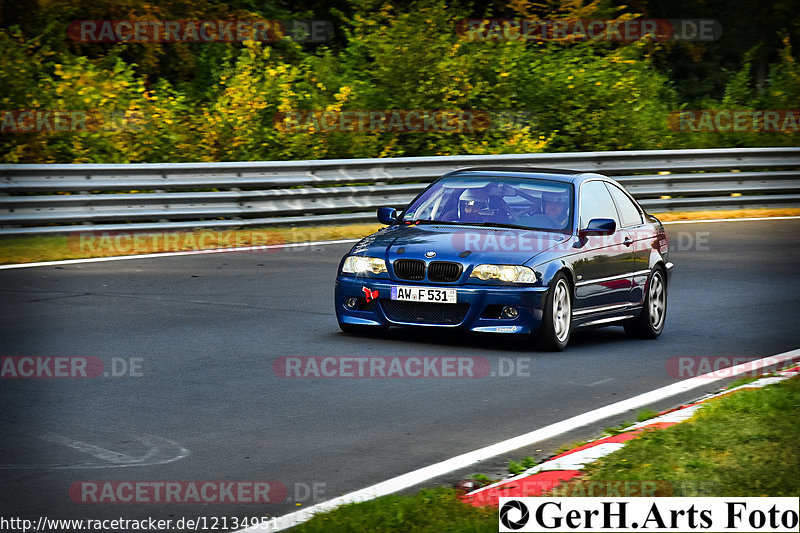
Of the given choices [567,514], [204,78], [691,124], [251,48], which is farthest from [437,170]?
[567,514]

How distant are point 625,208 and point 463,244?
235cm

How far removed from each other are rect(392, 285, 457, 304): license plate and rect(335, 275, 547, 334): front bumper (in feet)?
0.12

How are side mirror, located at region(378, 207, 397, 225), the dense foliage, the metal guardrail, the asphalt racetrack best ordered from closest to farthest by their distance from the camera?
the asphalt racetrack, side mirror, located at region(378, 207, 397, 225), the metal guardrail, the dense foliage

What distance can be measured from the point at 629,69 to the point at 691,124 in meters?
1.84

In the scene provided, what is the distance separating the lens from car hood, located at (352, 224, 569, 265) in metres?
10.8

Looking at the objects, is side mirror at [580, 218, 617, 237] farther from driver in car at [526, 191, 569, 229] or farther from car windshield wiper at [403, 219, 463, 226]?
car windshield wiper at [403, 219, 463, 226]

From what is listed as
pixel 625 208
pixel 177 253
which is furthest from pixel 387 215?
pixel 177 253

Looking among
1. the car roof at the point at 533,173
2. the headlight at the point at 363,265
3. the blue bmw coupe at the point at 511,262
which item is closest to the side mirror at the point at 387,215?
the blue bmw coupe at the point at 511,262

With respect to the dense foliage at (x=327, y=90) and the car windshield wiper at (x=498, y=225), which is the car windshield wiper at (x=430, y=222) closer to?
the car windshield wiper at (x=498, y=225)

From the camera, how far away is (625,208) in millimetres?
12648

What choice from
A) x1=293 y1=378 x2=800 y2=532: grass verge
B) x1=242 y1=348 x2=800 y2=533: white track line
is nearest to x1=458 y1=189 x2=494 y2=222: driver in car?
x1=242 y1=348 x2=800 y2=533: white track line

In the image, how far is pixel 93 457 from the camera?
22.9ft

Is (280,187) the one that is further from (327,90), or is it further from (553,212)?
(553,212)

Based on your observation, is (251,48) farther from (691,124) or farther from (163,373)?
(163,373)
